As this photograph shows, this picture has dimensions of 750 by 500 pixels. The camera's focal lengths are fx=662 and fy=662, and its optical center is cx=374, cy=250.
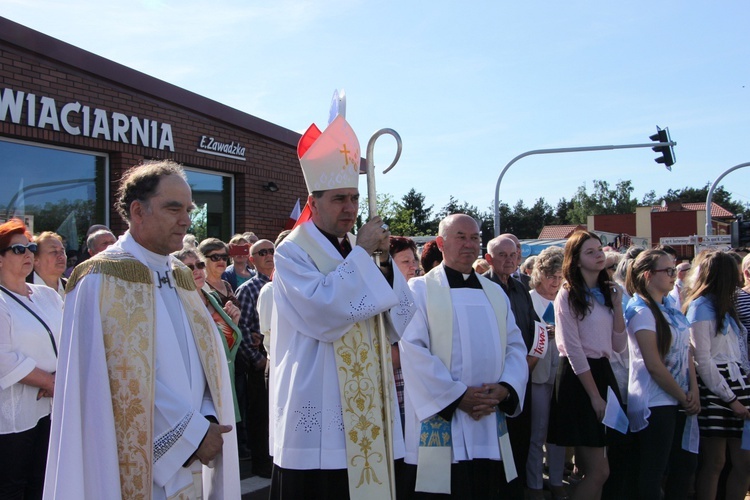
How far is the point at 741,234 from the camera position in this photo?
1414 cm

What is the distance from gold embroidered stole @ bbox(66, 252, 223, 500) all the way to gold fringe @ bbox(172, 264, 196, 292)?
0.20m

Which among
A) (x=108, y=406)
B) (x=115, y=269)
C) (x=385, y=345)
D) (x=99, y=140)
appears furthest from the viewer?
(x=99, y=140)

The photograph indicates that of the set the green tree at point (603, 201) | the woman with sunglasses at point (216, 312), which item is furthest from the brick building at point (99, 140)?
the green tree at point (603, 201)

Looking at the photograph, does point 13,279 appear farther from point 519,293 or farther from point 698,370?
point 698,370

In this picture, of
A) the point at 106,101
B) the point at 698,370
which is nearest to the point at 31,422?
the point at 698,370

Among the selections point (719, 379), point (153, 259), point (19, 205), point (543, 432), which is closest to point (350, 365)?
point (153, 259)

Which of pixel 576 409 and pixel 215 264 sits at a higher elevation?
pixel 215 264

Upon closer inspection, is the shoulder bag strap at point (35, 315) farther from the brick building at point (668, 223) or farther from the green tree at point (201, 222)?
the brick building at point (668, 223)

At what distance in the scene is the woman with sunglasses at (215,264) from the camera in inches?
237

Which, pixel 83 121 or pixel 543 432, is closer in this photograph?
pixel 543 432

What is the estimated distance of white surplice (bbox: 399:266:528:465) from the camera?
12.8ft

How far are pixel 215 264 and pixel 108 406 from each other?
3.51m

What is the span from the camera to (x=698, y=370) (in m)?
5.07

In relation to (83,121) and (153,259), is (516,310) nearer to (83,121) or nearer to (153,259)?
(153,259)
